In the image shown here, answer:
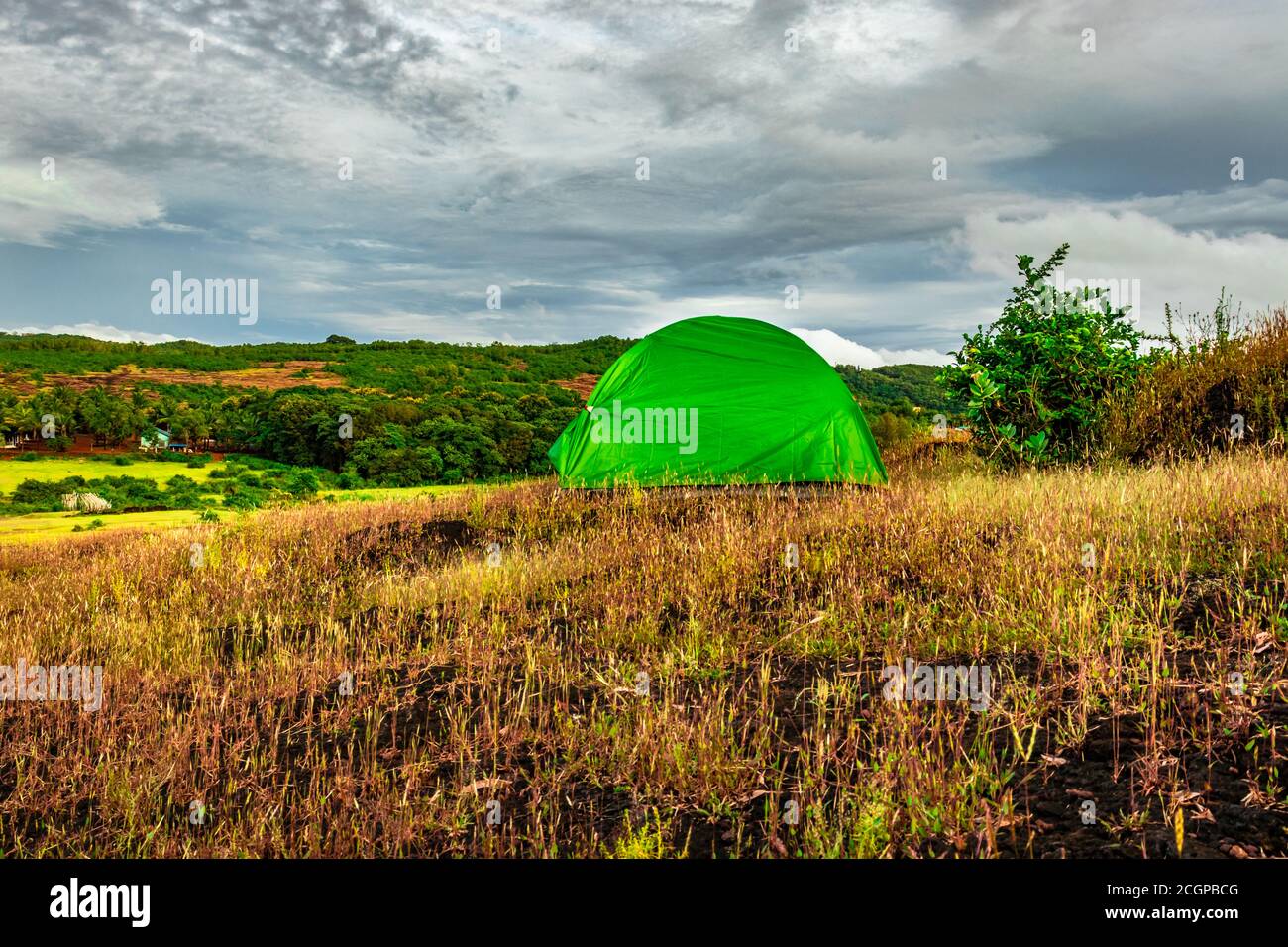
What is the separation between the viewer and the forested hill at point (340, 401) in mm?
26094

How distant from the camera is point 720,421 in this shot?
11609 mm

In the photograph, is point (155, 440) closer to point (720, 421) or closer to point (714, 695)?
point (720, 421)

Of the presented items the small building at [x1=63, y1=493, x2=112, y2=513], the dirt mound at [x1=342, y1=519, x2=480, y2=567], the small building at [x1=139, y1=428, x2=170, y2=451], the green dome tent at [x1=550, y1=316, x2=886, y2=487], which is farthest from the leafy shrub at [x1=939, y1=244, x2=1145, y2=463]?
the small building at [x1=139, y1=428, x2=170, y2=451]

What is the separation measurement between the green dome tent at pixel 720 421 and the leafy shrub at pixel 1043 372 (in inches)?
84.2

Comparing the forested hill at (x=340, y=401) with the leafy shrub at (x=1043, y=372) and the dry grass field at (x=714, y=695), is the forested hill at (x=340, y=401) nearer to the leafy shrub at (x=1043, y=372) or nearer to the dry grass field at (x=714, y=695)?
the leafy shrub at (x=1043, y=372)

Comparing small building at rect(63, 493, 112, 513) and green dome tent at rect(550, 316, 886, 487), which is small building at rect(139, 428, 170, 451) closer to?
small building at rect(63, 493, 112, 513)

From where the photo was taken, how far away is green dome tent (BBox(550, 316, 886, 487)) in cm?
1138

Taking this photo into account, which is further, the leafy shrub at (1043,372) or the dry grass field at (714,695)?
the leafy shrub at (1043,372)

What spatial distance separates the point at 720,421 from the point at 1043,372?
515 cm

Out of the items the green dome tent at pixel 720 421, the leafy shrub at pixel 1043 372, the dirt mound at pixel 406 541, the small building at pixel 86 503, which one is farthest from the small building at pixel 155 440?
the leafy shrub at pixel 1043 372

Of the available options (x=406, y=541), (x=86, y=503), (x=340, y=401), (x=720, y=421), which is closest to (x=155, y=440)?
(x=340, y=401)

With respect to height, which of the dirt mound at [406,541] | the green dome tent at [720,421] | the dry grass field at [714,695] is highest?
the green dome tent at [720,421]

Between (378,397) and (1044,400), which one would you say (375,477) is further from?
(1044,400)
